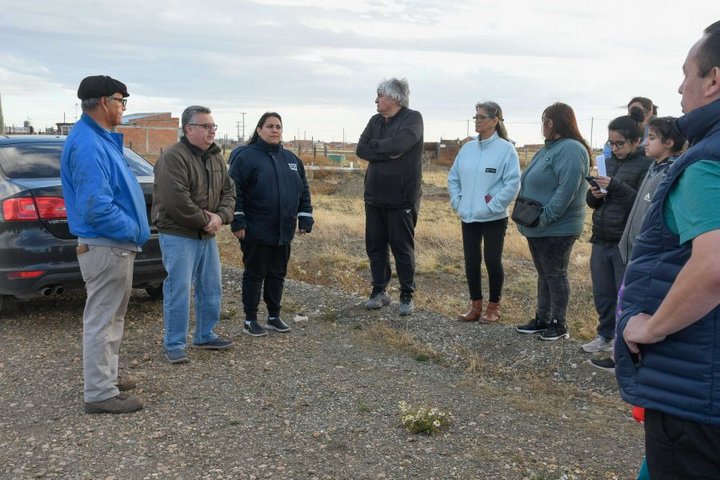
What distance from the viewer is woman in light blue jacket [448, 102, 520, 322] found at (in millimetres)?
6172

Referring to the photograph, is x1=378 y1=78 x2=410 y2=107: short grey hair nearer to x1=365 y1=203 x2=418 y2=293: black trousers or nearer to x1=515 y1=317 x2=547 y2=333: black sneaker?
x1=365 y1=203 x2=418 y2=293: black trousers

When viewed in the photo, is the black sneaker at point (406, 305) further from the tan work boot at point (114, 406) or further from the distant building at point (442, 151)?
the distant building at point (442, 151)

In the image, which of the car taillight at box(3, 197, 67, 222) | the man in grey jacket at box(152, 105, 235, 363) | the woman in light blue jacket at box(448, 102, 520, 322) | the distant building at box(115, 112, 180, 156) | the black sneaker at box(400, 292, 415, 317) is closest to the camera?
the man in grey jacket at box(152, 105, 235, 363)

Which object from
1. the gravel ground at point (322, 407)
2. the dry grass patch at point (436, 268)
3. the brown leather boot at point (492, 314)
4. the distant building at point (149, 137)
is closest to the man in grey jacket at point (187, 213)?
the gravel ground at point (322, 407)

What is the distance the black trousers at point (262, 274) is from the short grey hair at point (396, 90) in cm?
178

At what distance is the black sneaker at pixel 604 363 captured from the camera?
16.9ft

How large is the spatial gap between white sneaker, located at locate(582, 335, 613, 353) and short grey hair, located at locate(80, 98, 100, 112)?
408cm

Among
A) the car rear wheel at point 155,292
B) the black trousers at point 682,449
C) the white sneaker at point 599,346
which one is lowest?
the white sneaker at point 599,346

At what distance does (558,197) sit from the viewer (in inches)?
222

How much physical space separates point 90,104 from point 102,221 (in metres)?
0.74

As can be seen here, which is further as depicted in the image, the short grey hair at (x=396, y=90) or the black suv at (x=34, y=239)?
the short grey hair at (x=396, y=90)

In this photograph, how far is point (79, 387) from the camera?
15.5ft

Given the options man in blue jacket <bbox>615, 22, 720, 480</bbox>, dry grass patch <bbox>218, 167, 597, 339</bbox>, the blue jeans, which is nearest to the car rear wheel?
the blue jeans

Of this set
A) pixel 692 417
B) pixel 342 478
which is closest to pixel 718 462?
pixel 692 417
